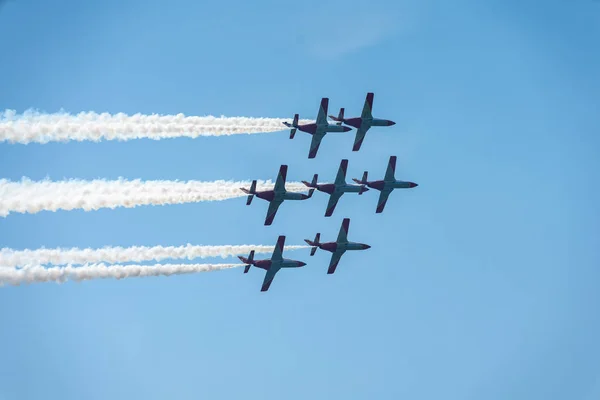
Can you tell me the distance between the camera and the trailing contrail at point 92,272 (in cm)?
8238

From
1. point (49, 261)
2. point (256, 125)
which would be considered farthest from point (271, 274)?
point (49, 261)

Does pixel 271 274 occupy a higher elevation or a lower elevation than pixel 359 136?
lower

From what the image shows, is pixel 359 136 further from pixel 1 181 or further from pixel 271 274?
pixel 1 181

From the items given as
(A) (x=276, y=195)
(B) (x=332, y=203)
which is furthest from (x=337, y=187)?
(A) (x=276, y=195)

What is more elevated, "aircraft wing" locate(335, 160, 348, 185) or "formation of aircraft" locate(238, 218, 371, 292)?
"aircraft wing" locate(335, 160, 348, 185)

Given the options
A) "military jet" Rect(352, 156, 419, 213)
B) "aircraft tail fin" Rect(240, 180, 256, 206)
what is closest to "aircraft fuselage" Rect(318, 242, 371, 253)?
"military jet" Rect(352, 156, 419, 213)

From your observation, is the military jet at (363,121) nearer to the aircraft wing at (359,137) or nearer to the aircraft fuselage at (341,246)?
the aircraft wing at (359,137)

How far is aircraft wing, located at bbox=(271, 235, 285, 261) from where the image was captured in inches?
3927

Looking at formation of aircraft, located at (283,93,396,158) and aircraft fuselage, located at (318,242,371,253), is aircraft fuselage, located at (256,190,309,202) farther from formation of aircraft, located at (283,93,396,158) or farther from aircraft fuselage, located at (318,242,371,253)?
aircraft fuselage, located at (318,242,371,253)

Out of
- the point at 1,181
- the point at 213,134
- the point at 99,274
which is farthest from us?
the point at 213,134

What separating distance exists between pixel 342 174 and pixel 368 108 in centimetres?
579

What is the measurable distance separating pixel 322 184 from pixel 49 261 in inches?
1037

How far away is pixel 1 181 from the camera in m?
81.8

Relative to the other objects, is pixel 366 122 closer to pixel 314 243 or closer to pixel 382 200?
pixel 382 200
